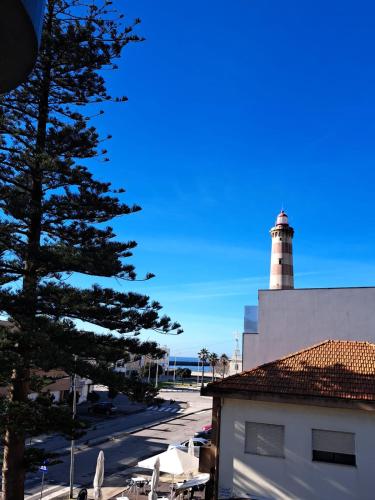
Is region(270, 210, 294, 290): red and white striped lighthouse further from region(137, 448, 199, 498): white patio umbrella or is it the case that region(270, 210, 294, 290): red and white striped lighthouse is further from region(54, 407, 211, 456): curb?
region(137, 448, 199, 498): white patio umbrella

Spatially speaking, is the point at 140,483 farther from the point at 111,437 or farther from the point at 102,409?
the point at 102,409

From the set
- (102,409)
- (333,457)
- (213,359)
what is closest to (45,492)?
(333,457)

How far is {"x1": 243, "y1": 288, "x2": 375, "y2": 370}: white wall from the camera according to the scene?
2045 centimetres

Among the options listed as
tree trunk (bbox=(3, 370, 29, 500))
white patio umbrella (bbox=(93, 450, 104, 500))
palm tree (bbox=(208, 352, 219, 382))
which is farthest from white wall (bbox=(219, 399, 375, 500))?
palm tree (bbox=(208, 352, 219, 382))

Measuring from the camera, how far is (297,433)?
10367 mm

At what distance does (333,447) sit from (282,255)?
19832 millimetres

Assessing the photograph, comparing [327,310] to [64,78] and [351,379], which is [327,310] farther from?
[64,78]

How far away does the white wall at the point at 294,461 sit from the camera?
9.76 meters

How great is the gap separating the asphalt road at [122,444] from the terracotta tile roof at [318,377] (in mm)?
10688

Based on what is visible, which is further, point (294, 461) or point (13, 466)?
point (294, 461)

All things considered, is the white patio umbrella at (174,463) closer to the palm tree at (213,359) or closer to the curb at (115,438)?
the curb at (115,438)

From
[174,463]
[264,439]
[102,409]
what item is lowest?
[102,409]

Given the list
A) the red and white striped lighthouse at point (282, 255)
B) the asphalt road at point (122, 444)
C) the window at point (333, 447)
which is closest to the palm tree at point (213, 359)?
the asphalt road at point (122, 444)

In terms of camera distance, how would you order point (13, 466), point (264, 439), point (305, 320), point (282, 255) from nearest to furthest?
point (13, 466)
point (264, 439)
point (305, 320)
point (282, 255)
